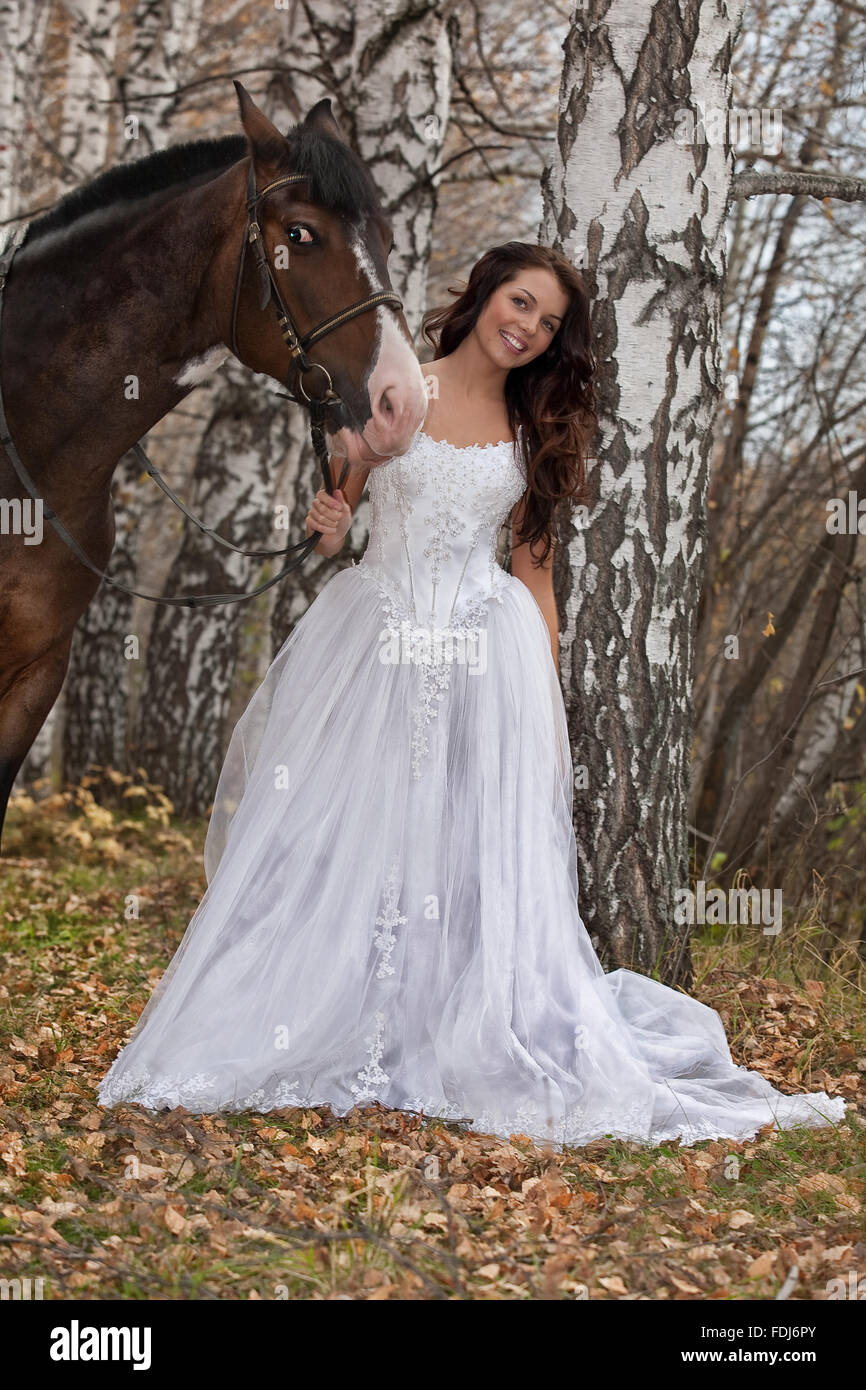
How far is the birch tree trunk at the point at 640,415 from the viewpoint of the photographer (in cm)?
371

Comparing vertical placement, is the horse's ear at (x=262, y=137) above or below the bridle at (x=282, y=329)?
above

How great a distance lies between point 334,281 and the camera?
291 centimetres

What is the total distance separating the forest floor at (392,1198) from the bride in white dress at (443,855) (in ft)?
0.41

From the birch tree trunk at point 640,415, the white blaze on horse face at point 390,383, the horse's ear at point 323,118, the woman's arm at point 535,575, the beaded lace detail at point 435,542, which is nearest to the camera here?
the white blaze on horse face at point 390,383

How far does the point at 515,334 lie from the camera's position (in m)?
3.42

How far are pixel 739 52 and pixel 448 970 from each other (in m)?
6.57

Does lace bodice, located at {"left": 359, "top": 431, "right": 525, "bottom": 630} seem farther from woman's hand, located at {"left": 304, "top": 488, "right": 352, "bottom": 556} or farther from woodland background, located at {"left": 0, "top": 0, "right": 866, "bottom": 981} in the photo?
woodland background, located at {"left": 0, "top": 0, "right": 866, "bottom": 981}

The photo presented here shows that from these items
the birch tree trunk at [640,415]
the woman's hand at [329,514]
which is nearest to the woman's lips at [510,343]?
the birch tree trunk at [640,415]

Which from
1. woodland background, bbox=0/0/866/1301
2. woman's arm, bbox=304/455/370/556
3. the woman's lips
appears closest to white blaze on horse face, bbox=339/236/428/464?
woman's arm, bbox=304/455/370/556

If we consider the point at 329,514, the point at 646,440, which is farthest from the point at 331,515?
the point at 646,440

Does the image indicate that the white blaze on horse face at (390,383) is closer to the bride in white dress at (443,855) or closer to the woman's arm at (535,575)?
the bride in white dress at (443,855)

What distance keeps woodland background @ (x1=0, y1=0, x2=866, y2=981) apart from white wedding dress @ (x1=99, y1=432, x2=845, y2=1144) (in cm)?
45

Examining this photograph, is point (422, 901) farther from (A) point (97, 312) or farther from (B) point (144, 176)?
(B) point (144, 176)
